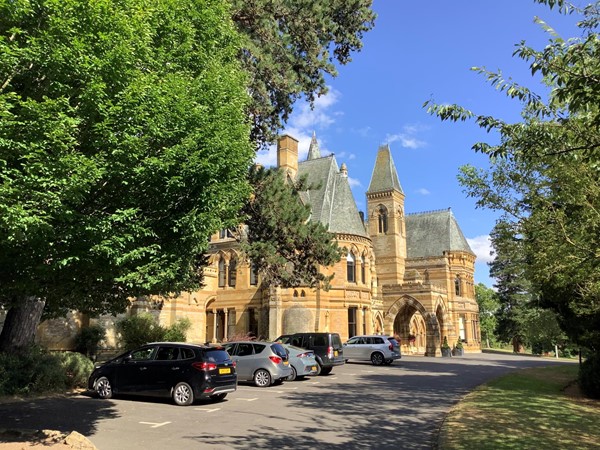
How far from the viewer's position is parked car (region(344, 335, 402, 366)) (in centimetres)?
2828

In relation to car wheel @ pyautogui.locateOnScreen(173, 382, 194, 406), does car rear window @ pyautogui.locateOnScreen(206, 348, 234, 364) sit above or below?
above

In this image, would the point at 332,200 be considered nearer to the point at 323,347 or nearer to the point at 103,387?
the point at 323,347

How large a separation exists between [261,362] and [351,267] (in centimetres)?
2488

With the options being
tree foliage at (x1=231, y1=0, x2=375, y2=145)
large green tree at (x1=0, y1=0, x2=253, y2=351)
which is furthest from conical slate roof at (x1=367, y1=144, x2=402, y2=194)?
large green tree at (x1=0, y1=0, x2=253, y2=351)

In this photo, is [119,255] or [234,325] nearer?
[119,255]

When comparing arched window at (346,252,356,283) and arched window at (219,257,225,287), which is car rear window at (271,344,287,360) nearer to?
arched window at (346,252,356,283)

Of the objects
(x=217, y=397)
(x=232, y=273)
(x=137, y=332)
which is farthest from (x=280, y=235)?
(x=232, y=273)

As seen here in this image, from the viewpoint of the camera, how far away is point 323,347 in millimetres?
22000

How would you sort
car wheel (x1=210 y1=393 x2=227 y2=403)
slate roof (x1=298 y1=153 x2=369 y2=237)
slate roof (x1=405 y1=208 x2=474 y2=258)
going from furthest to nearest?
slate roof (x1=405 y1=208 x2=474 y2=258) → slate roof (x1=298 y1=153 x2=369 y2=237) → car wheel (x1=210 y1=393 x2=227 y2=403)

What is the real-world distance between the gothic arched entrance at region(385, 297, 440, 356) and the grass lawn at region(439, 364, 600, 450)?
29.5 metres

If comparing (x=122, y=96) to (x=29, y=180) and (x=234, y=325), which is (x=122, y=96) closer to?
(x=29, y=180)

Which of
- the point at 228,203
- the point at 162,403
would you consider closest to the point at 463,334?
the point at 162,403

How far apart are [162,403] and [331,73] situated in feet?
45.1

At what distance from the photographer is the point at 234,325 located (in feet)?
136
